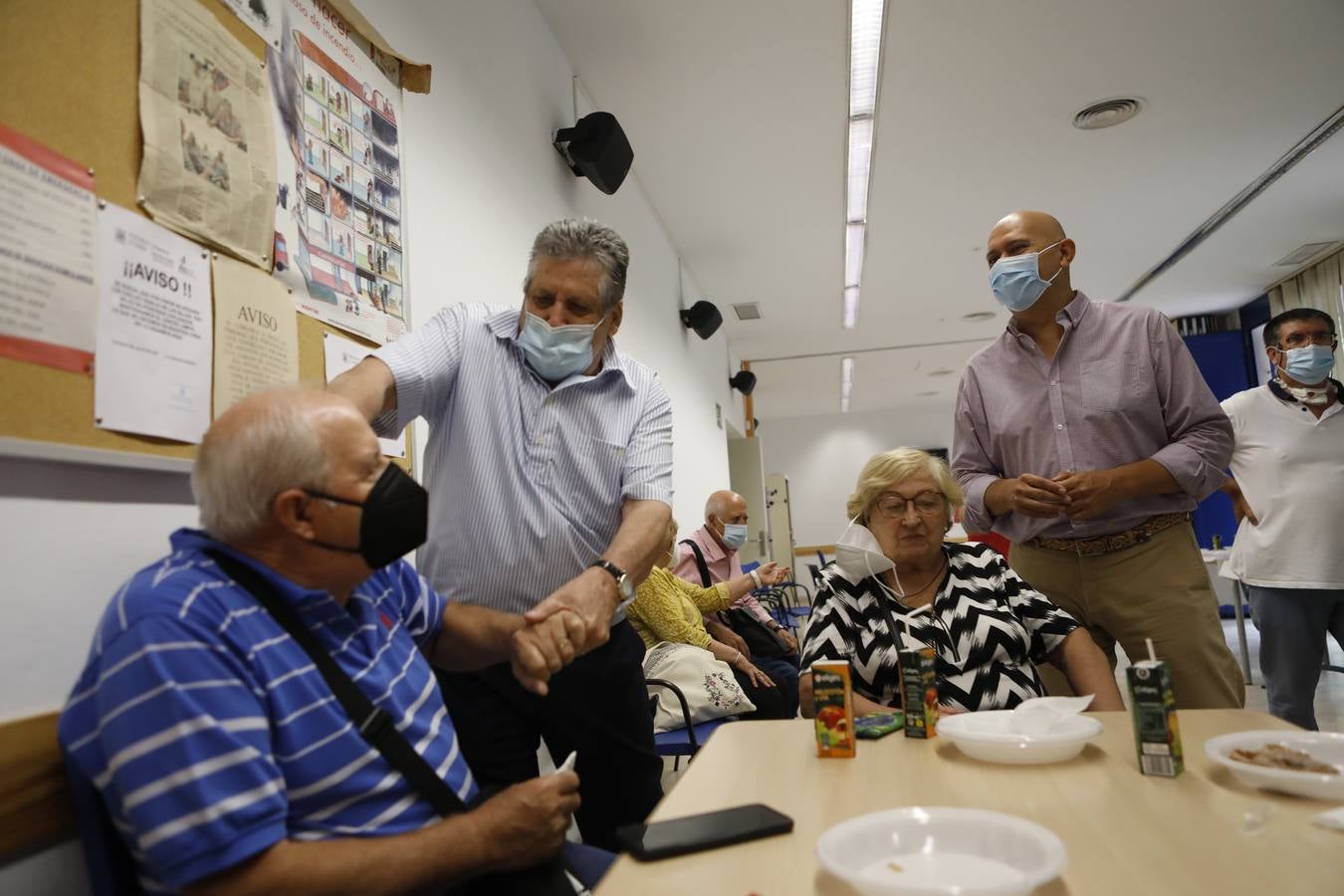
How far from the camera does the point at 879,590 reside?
199 centimetres

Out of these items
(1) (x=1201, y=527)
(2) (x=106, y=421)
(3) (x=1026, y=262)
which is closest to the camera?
(2) (x=106, y=421)

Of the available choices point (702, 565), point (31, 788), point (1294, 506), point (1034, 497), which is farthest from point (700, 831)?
point (1294, 506)

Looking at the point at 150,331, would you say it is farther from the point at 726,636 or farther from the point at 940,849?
the point at 726,636

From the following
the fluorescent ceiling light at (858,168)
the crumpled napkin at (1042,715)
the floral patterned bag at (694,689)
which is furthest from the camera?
the fluorescent ceiling light at (858,168)

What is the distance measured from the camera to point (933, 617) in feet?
6.52

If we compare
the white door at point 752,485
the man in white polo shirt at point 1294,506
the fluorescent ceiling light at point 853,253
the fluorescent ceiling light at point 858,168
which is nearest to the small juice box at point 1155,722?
the man in white polo shirt at point 1294,506

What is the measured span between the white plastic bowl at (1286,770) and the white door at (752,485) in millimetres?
8963

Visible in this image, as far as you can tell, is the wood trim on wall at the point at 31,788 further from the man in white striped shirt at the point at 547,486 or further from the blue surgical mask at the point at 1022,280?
the blue surgical mask at the point at 1022,280

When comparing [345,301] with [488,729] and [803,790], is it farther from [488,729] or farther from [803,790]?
[803,790]

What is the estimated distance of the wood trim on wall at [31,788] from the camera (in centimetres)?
98

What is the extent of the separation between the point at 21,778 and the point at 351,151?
4.76 ft

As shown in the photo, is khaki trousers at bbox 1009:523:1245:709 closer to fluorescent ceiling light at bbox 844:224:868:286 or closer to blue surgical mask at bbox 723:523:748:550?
blue surgical mask at bbox 723:523:748:550

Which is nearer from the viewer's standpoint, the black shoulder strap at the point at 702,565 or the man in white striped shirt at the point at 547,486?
the man in white striped shirt at the point at 547,486

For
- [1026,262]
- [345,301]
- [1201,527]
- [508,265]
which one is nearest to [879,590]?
[1026,262]
